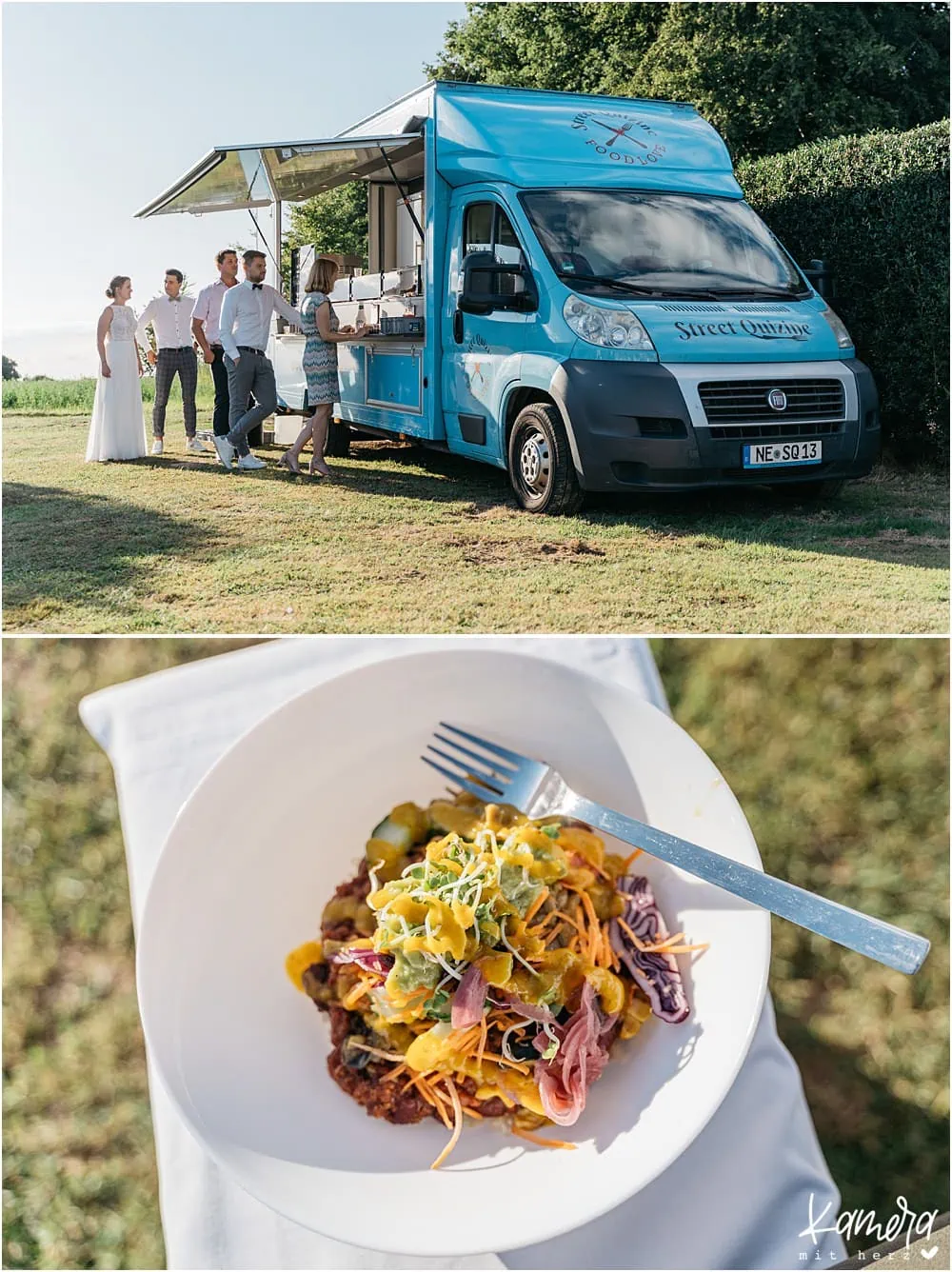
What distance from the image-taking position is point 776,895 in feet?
5.87

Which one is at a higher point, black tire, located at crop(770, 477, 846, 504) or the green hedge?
the green hedge

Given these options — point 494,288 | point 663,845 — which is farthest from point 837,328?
point 663,845

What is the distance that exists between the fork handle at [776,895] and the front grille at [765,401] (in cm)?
389

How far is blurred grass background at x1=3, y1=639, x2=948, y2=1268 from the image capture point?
3002 millimetres

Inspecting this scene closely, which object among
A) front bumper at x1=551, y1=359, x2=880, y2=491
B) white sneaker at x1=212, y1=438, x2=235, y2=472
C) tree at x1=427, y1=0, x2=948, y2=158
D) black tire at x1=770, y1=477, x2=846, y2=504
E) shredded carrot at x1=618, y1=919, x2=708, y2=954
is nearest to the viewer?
shredded carrot at x1=618, y1=919, x2=708, y2=954

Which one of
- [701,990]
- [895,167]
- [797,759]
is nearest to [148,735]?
[701,990]

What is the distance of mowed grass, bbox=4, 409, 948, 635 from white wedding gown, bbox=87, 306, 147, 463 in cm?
104

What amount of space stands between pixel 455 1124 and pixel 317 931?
0.55m

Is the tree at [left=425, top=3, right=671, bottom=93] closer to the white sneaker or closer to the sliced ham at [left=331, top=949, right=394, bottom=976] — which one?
the white sneaker

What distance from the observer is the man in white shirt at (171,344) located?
8.52 m

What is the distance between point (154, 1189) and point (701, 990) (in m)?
1.97

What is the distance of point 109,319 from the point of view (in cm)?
849

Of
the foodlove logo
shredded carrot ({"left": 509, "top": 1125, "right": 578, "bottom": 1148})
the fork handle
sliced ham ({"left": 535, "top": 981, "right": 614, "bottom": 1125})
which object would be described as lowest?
the foodlove logo

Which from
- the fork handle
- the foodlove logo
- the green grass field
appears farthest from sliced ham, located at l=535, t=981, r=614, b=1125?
the green grass field
